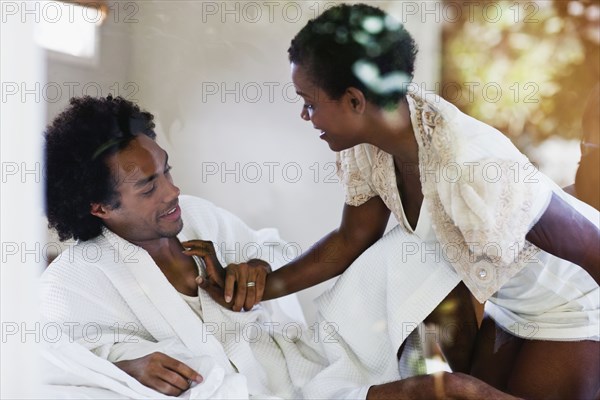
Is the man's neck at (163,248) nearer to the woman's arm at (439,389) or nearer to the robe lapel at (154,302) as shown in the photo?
the robe lapel at (154,302)

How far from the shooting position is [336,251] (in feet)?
3.22

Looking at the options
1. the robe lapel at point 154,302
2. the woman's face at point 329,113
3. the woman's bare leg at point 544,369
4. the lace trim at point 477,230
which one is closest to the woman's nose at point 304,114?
the woman's face at point 329,113

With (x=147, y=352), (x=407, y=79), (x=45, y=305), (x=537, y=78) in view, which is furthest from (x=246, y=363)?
(x=537, y=78)

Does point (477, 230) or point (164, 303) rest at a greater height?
point (477, 230)

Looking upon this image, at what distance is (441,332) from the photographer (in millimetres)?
990

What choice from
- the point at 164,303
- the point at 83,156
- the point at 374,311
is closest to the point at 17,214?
the point at 83,156

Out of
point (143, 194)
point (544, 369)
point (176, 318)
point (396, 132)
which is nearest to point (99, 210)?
point (143, 194)

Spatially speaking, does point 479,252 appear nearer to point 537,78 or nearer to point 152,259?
point 537,78

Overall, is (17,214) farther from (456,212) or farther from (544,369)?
(544,369)

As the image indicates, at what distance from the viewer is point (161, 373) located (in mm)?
888

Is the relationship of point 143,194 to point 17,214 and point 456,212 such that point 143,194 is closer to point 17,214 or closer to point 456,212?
point 17,214

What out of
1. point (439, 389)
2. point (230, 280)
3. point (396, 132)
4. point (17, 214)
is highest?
point (396, 132)

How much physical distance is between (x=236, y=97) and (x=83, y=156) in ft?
0.68

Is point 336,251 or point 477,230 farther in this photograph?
point 336,251
